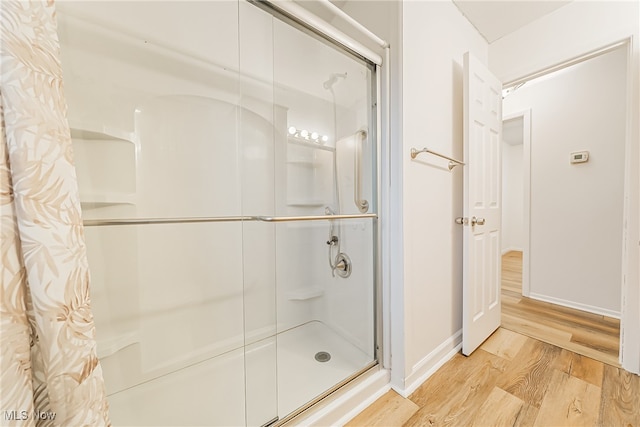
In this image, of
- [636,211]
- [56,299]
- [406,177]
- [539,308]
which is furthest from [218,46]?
[539,308]

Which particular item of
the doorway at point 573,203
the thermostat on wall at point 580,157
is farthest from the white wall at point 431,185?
the thermostat on wall at point 580,157

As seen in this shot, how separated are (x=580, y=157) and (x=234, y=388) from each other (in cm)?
337

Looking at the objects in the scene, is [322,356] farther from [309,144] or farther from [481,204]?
[481,204]

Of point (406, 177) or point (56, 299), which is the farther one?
point (406, 177)

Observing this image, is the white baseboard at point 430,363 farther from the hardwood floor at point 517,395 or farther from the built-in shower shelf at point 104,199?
the built-in shower shelf at point 104,199

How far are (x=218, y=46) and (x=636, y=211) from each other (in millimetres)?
2594

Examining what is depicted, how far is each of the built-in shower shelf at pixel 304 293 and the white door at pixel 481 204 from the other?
96 centimetres

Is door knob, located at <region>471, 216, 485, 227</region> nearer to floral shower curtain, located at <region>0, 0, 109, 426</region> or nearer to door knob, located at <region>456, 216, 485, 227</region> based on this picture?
door knob, located at <region>456, 216, 485, 227</region>

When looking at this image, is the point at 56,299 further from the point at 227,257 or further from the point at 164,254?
the point at 227,257

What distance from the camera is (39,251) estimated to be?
496mm

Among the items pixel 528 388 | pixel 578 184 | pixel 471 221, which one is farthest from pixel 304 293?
pixel 578 184

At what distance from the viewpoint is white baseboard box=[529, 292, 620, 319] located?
6.82ft

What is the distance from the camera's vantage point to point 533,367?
4.76 ft

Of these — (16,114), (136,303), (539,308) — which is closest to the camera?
(16,114)
